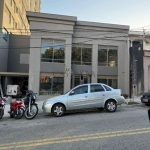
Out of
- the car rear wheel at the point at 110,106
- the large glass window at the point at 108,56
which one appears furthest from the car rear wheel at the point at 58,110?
the large glass window at the point at 108,56

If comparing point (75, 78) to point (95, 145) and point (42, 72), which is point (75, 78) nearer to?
point (42, 72)

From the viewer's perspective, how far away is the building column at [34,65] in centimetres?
1612

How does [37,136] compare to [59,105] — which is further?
[59,105]

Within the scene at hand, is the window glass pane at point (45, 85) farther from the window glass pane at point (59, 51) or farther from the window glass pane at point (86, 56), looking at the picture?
the window glass pane at point (86, 56)

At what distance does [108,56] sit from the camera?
743 inches

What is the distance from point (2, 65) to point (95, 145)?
1717 centimetres

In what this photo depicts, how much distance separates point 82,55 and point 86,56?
47 cm

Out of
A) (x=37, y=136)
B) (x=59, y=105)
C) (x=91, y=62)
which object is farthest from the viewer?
(x=91, y=62)

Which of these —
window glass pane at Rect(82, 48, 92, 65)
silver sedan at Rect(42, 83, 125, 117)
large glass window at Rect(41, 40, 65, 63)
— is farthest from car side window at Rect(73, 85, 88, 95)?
window glass pane at Rect(82, 48, 92, 65)

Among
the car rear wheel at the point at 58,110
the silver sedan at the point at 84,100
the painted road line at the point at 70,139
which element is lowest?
the painted road line at the point at 70,139

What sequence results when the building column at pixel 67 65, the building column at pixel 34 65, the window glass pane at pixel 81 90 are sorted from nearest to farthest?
the window glass pane at pixel 81 90 → the building column at pixel 34 65 → the building column at pixel 67 65

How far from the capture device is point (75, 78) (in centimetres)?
1797

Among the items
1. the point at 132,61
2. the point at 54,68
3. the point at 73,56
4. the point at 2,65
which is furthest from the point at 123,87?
the point at 2,65

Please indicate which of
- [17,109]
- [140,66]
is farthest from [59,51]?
[17,109]
